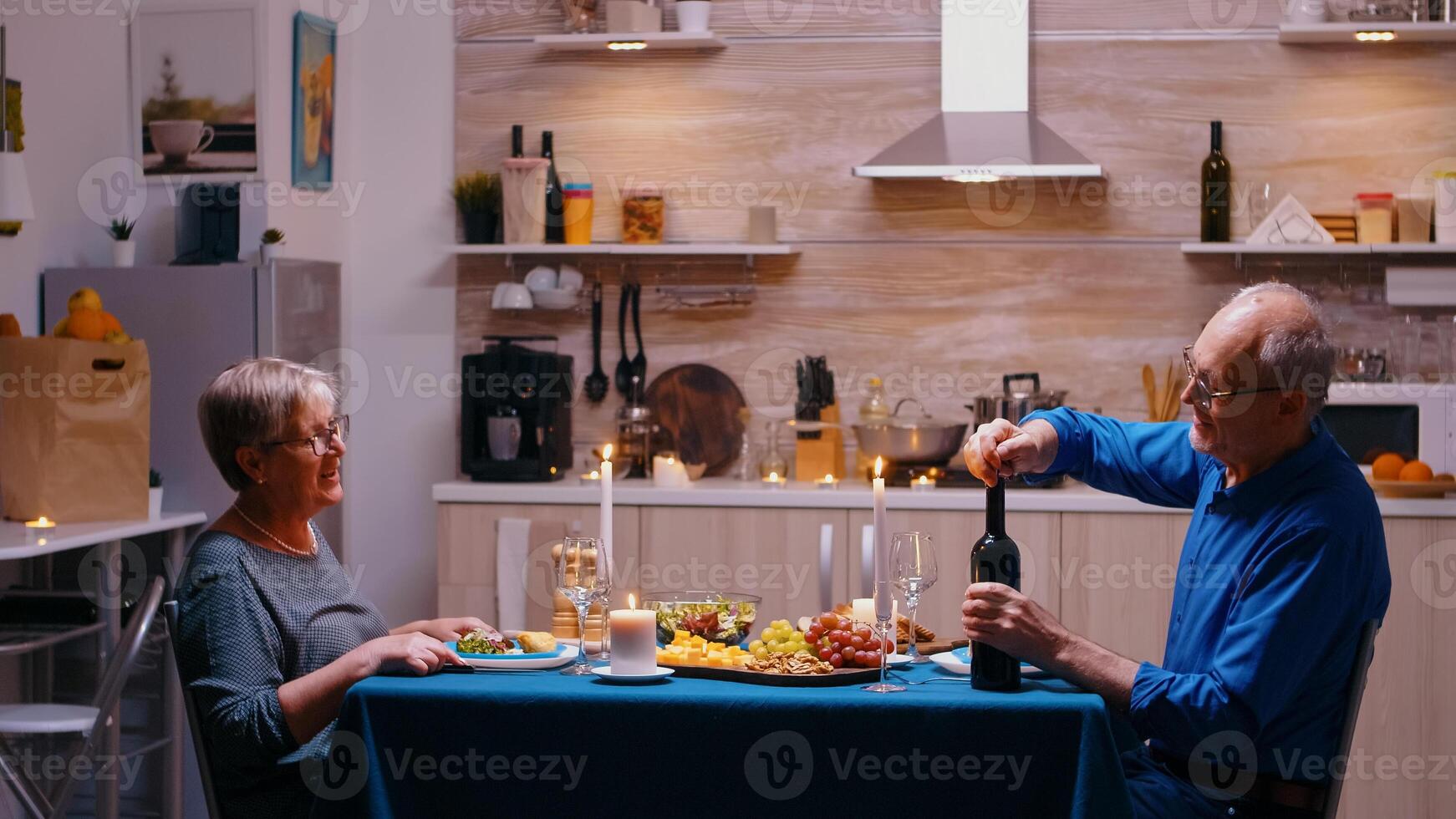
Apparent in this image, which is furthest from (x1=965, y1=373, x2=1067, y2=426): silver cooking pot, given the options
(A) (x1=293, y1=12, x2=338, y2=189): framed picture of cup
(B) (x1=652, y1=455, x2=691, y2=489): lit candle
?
(A) (x1=293, y1=12, x2=338, y2=189): framed picture of cup

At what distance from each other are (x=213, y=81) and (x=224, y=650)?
2594 mm

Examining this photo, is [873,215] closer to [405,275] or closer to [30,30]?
[405,275]

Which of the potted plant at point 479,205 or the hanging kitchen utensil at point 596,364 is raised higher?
the potted plant at point 479,205

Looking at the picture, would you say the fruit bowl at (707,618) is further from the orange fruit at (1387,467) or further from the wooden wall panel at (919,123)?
the wooden wall panel at (919,123)

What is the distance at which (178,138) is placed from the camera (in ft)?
13.4

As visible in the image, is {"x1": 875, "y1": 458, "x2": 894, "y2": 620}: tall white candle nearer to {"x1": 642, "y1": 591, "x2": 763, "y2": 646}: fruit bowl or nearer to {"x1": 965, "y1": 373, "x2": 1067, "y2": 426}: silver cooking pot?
{"x1": 642, "y1": 591, "x2": 763, "y2": 646}: fruit bowl

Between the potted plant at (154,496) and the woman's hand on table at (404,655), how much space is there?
5.99 feet

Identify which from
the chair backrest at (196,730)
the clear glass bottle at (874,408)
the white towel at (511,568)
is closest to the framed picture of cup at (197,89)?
the white towel at (511,568)

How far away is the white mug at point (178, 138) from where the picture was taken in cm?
408

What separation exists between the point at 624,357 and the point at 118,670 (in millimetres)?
2062

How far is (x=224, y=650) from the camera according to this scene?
198 cm

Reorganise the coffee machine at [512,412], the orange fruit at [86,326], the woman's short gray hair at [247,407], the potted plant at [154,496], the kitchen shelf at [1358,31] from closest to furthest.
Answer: the woman's short gray hair at [247,407] < the orange fruit at [86,326] < the potted plant at [154,496] < the kitchen shelf at [1358,31] < the coffee machine at [512,412]

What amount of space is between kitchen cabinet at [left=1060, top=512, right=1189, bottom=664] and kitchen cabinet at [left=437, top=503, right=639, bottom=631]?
4.07 ft

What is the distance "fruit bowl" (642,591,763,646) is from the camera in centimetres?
220
